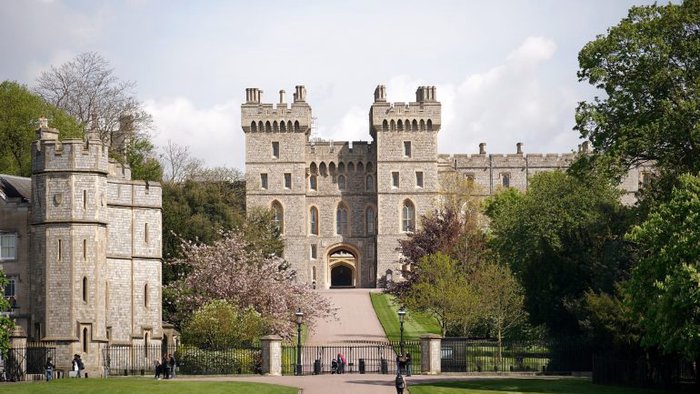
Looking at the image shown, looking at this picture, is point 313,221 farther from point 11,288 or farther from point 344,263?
point 11,288

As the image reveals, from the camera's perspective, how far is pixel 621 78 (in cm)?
4172

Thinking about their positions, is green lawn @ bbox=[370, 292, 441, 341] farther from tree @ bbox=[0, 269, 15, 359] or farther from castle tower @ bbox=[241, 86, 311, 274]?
tree @ bbox=[0, 269, 15, 359]

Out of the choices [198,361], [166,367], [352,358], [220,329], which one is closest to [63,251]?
[198,361]

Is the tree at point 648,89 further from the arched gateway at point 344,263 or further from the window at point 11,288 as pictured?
the arched gateway at point 344,263

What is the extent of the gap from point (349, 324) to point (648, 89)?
1176 inches

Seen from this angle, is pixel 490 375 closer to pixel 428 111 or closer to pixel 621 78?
pixel 621 78

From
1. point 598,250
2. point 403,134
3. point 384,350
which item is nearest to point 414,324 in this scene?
point 384,350

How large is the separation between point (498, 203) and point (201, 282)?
30025mm

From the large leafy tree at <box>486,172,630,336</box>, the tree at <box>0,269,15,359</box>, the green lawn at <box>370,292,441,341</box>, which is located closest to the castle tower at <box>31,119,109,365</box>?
the tree at <box>0,269,15,359</box>

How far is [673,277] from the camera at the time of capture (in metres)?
35.3

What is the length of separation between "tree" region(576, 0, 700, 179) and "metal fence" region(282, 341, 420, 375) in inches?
464

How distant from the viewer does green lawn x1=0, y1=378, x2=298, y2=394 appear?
37375 mm

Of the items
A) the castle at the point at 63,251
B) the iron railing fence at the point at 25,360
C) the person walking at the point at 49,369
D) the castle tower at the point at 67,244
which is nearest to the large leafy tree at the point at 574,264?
the castle at the point at 63,251

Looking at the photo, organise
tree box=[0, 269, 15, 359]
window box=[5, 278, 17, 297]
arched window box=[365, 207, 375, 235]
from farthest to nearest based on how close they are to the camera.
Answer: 1. arched window box=[365, 207, 375, 235]
2. window box=[5, 278, 17, 297]
3. tree box=[0, 269, 15, 359]
